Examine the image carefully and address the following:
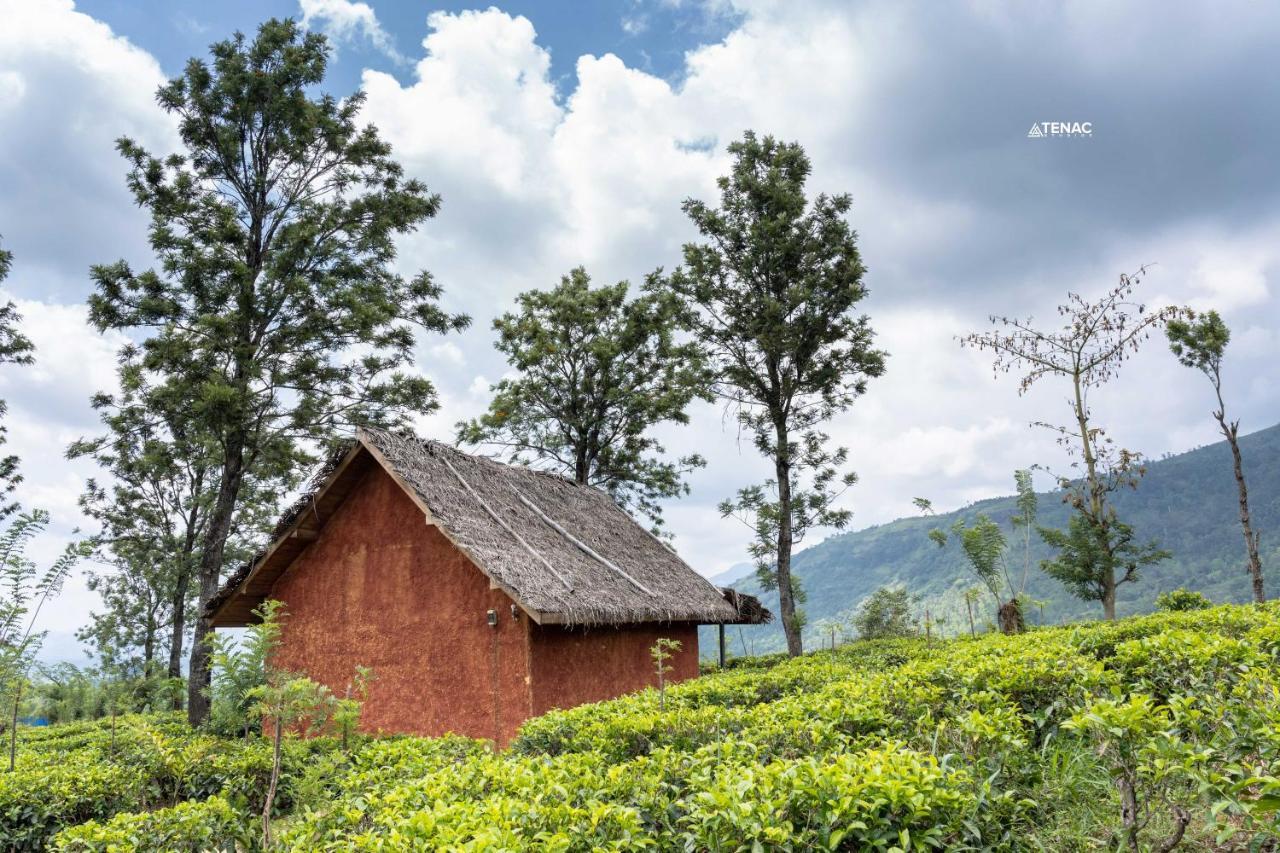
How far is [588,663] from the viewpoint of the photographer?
39.7ft

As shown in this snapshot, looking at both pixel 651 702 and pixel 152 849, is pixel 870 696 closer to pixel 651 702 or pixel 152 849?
pixel 651 702

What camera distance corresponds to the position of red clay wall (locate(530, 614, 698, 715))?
1109 centimetres

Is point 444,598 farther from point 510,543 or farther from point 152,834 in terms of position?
point 152,834

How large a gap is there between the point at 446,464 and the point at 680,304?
11021 mm

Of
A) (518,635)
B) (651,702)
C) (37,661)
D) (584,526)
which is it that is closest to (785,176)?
(584,526)

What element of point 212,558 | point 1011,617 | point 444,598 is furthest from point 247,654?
point 1011,617

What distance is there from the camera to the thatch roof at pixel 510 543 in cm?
1123

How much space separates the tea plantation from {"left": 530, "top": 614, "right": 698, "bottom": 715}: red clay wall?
3203mm

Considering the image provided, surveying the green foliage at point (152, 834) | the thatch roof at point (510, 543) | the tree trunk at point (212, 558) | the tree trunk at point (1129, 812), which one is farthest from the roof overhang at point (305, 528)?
the tree trunk at point (1129, 812)

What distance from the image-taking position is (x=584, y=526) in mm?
16359

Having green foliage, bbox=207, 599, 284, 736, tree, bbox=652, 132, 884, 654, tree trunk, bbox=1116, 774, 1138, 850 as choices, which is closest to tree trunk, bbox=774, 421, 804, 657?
tree, bbox=652, 132, 884, 654

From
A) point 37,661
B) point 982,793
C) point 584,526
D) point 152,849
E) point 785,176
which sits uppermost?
point 785,176

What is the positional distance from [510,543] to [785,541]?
11004mm

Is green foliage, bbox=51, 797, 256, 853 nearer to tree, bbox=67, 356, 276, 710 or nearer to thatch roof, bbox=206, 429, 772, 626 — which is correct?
thatch roof, bbox=206, 429, 772, 626
